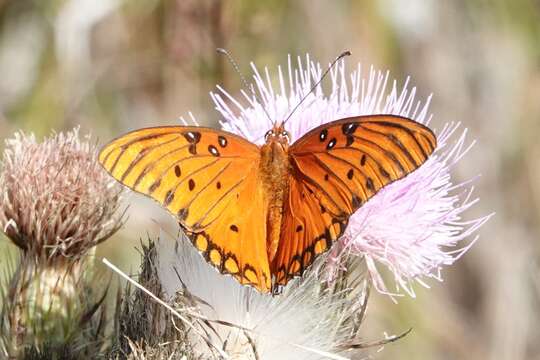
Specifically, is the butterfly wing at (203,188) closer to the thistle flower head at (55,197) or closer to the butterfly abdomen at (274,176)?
the butterfly abdomen at (274,176)

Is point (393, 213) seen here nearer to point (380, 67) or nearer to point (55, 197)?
point (55, 197)

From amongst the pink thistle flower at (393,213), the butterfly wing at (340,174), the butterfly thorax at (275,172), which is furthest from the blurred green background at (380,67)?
the butterfly wing at (340,174)

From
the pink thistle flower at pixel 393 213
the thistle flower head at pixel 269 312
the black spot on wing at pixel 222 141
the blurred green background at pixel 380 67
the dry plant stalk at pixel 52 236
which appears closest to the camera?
the black spot on wing at pixel 222 141

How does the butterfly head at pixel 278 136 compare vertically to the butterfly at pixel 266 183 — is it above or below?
above

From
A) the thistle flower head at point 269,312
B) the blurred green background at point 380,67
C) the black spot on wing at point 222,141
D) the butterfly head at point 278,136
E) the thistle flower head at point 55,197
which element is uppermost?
the blurred green background at point 380,67

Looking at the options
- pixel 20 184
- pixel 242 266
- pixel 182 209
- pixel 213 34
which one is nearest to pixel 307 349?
pixel 242 266

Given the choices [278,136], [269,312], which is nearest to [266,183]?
[278,136]

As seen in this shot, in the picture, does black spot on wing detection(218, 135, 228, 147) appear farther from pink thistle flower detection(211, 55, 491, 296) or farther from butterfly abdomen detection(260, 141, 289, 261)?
pink thistle flower detection(211, 55, 491, 296)
